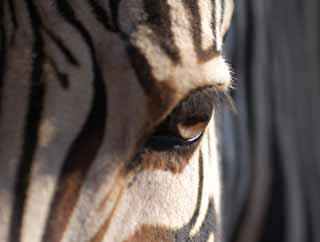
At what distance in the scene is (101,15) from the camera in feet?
2.72

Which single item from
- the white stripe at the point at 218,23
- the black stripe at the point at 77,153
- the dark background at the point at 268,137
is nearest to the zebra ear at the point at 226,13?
the white stripe at the point at 218,23

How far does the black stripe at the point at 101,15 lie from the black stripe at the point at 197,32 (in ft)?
0.34

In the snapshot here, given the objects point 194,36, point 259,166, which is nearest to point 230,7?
point 194,36

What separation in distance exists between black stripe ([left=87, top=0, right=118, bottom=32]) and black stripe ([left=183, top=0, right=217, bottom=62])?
103 millimetres

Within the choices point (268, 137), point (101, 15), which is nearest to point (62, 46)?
point (101, 15)

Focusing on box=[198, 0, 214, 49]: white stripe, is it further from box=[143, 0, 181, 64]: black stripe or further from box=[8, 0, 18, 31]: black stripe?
box=[8, 0, 18, 31]: black stripe

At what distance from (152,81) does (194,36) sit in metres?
0.08

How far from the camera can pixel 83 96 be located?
0.82 metres

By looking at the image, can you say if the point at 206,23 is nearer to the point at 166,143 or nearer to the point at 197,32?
the point at 197,32

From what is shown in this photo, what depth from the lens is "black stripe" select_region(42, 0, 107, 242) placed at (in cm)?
80

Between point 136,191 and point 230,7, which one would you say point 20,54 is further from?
point 230,7

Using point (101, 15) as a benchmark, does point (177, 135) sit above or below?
below

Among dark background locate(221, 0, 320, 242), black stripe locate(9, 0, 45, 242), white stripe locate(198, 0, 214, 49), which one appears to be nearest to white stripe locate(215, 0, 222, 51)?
white stripe locate(198, 0, 214, 49)

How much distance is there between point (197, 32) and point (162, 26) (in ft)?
0.17
